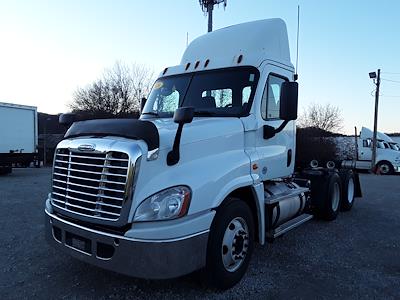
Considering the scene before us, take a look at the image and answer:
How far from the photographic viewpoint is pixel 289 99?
4.66 m

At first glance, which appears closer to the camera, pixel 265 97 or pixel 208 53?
pixel 265 97

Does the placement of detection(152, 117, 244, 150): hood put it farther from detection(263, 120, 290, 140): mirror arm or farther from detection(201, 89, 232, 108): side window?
detection(263, 120, 290, 140): mirror arm

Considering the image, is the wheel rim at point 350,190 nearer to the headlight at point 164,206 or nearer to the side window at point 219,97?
the side window at point 219,97

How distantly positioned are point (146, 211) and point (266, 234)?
85.7 inches

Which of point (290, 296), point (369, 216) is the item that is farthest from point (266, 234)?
point (369, 216)

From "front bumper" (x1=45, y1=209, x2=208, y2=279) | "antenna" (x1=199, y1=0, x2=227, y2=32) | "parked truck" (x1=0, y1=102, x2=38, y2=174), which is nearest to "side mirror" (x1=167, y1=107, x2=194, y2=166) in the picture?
"front bumper" (x1=45, y1=209, x2=208, y2=279)

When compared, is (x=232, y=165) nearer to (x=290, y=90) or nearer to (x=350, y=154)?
(x=290, y=90)

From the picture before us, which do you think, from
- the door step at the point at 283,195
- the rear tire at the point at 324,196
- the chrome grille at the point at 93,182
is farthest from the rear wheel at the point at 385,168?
the chrome grille at the point at 93,182

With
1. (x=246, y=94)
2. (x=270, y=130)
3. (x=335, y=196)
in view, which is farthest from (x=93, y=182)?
(x=335, y=196)

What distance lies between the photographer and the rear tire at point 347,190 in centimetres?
875

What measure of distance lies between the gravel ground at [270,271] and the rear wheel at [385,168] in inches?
805

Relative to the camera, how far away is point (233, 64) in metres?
5.20

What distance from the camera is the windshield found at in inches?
194

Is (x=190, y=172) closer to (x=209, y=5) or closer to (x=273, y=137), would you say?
(x=273, y=137)
